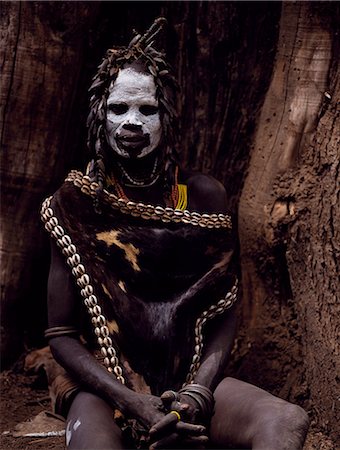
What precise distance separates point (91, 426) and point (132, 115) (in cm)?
129

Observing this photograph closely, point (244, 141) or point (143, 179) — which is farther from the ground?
point (244, 141)

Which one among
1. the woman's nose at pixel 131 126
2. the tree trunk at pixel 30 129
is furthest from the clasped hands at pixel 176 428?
the tree trunk at pixel 30 129

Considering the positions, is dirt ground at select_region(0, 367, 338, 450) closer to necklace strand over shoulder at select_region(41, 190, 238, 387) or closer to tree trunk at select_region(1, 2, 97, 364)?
tree trunk at select_region(1, 2, 97, 364)

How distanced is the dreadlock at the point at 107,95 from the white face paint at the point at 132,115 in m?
0.03

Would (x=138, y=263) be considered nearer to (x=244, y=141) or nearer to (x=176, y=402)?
(x=176, y=402)

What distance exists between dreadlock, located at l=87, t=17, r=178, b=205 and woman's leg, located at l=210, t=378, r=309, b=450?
93cm

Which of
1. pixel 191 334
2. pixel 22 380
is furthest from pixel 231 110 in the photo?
pixel 22 380

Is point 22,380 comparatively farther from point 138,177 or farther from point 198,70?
point 198,70

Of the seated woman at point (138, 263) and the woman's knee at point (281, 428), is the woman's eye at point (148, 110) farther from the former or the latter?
the woman's knee at point (281, 428)

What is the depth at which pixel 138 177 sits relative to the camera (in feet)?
12.0

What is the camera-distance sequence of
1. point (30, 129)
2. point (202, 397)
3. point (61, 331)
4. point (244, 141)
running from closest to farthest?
point (202, 397), point (61, 331), point (30, 129), point (244, 141)

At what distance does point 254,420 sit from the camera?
3.20 metres

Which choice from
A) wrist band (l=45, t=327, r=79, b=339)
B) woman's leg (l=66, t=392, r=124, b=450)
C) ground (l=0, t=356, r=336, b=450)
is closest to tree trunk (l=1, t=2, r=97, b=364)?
ground (l=0, t=356, r=336, b=450)

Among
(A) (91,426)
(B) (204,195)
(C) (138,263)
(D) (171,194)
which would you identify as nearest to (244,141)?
(B) (204,195)
